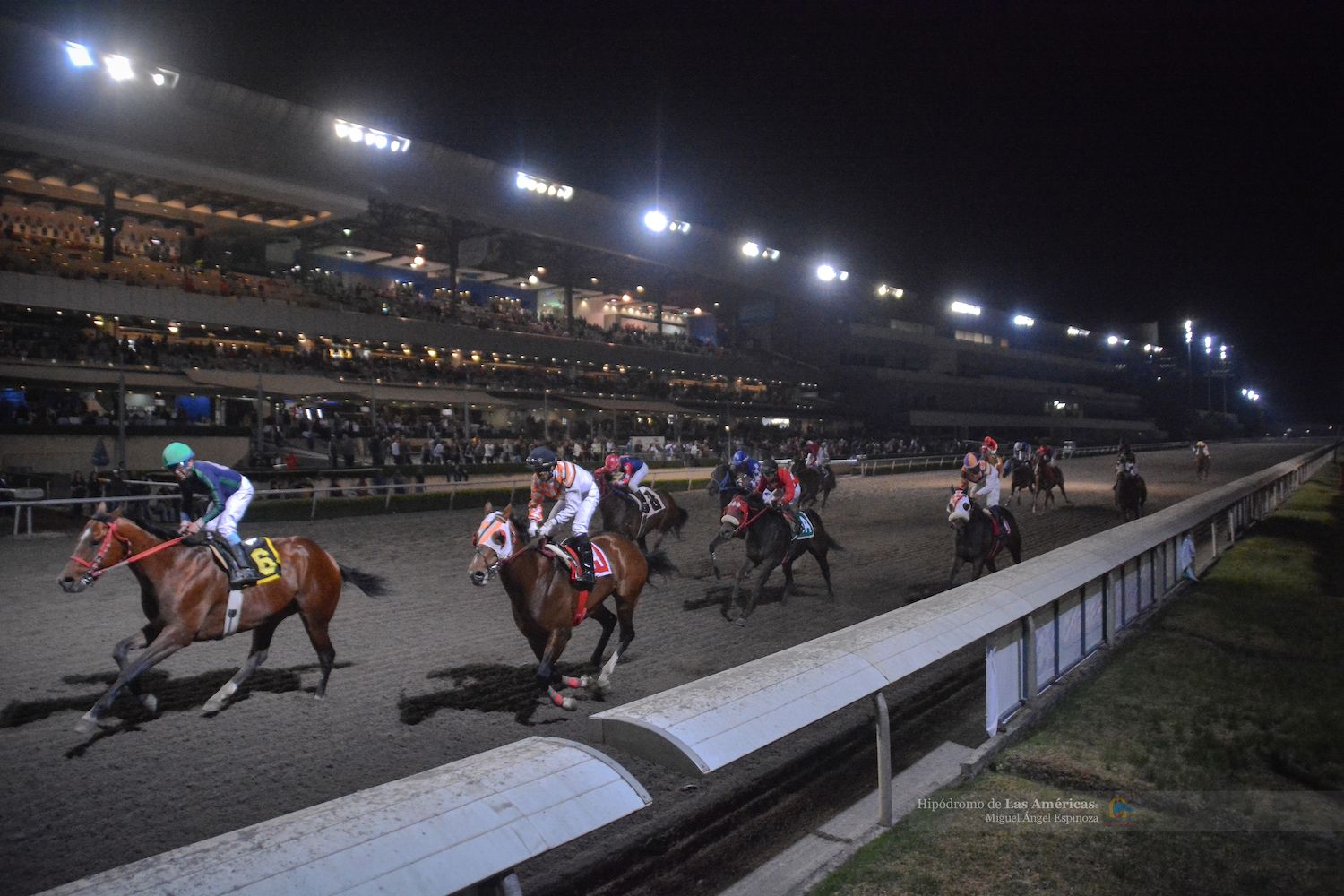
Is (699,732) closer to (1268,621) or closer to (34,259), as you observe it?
(1268,621)

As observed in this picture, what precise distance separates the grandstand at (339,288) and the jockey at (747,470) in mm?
12191

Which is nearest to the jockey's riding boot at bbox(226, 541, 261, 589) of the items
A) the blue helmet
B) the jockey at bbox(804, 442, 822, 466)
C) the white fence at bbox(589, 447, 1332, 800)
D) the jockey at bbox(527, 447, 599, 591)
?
the jockey at bbox(527, 447, 599, 591)

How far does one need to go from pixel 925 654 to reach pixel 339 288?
27.8 m

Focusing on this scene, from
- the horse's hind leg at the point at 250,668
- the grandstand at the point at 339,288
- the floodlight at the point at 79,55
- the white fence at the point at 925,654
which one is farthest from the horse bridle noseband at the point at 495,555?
the floodlight at the point at 79,55

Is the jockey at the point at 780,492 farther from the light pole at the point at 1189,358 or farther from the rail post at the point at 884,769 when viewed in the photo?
the light pole at the point at 1189,358

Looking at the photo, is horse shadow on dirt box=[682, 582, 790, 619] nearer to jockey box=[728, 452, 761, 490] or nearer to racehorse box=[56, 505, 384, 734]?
jockey box=[728, 452, 761, 490]

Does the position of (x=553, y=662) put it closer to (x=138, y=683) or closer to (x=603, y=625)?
(x=603, y=625)

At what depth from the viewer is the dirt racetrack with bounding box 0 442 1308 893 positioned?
368cm

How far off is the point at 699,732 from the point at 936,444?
40954 mm

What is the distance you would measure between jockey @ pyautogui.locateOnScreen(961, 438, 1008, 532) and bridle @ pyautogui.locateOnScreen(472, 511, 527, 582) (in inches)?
221

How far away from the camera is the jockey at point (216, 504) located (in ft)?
17.2

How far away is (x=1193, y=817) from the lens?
331cm

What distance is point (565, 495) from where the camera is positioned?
18.9 feet

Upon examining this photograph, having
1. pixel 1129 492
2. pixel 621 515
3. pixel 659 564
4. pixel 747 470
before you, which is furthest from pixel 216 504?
pixel 1129 492
